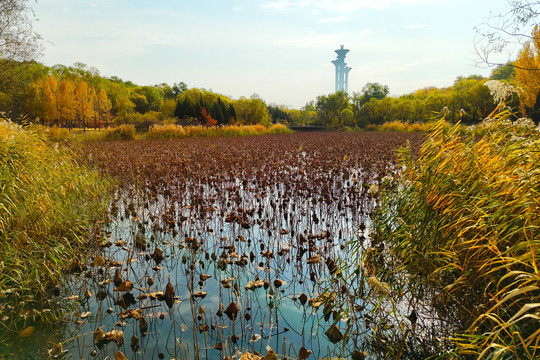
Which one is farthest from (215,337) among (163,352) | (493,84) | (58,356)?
(493,84)

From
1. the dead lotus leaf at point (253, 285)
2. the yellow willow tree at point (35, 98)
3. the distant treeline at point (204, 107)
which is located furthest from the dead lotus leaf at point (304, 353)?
the yellow willow tree at point (35, 98)

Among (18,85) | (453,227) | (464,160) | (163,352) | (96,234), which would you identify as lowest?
(163,352)

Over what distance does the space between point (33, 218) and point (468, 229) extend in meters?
5.08

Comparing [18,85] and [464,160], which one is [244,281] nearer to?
[464,160]

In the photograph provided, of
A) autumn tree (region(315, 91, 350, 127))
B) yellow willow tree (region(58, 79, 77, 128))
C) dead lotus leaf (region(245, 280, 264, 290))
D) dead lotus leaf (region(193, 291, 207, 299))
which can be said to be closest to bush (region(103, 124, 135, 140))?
dead lotus leaf (region(193, 291, 207, 299))

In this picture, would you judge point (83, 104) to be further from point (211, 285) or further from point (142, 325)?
point (142, 325)

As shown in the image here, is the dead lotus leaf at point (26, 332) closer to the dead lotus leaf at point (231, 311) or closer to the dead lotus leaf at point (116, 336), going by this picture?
the dead lotus leaf at point (116, 336)

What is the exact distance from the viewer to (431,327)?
291 centimetres

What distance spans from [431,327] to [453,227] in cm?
93

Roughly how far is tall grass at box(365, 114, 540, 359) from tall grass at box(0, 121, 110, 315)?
150 inches

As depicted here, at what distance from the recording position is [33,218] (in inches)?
168

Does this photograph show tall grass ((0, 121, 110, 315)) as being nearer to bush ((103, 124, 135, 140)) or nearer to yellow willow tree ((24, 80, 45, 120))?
bush ((103, 124, 135, 140))

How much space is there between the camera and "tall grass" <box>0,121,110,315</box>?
358 cm

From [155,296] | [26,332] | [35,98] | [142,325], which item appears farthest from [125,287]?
[35,98]
